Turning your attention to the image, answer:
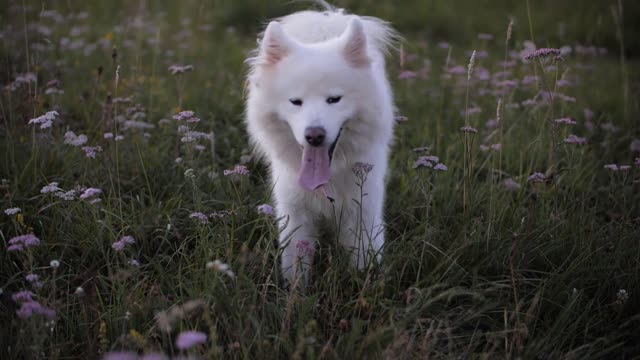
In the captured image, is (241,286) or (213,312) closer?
(213,312)

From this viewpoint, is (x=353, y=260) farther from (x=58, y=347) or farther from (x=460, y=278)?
(x=58, y=347)

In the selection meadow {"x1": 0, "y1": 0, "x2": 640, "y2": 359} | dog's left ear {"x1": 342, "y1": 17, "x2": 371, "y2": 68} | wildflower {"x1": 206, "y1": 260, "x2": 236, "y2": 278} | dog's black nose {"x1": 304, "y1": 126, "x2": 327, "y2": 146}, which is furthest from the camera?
dog's left ear {"x1": 342, "y1": 17, "x2": 371, "y2": 68}

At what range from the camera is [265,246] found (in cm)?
292

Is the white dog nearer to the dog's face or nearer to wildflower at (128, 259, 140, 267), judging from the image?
the dog's face

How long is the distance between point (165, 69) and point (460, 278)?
440 cm

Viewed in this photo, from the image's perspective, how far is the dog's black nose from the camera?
252cm

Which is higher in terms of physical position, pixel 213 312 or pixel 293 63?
pixel 293 63

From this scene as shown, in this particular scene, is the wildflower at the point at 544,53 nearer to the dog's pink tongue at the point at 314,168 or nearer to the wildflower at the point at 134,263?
the dog's pink tongue at the point at 314,168

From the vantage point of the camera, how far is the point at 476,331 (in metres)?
2.49

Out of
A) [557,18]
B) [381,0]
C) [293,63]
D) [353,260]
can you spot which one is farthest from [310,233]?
[557,18]

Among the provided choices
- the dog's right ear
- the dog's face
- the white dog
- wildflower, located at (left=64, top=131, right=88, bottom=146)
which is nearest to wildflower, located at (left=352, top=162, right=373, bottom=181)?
the white dog

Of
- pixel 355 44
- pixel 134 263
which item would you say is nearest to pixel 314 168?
pixel 355 44

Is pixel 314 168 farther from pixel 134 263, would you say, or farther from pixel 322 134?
pixel 134 263

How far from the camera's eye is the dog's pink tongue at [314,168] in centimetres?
268
